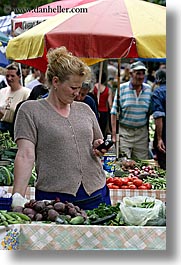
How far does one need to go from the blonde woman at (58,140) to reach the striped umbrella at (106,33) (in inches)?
43.5

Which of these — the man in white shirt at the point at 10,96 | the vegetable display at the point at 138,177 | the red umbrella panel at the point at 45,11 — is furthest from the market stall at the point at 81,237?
the man in white shirt at the point at 10,96

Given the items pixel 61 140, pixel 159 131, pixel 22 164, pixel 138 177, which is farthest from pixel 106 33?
pixel 159 131

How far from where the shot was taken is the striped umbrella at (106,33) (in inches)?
179

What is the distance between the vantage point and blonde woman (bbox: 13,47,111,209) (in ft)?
11.2

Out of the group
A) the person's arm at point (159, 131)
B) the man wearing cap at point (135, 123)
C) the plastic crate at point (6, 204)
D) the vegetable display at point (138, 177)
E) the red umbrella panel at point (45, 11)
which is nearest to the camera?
the plastic crate at point (6, 204)

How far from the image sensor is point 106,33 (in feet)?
15.2

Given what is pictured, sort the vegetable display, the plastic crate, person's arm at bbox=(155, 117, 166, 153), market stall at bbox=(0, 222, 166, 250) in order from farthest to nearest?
person's arm at bbox=(155, 117, 166, 153) < the vegetable display < the plastic crate < market stall at bbox=(0, 222, 166, 250)

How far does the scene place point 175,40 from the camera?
3182 millimetres

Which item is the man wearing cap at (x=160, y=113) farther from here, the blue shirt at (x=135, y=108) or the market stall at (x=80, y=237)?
the market stall at (x=80, y=237)

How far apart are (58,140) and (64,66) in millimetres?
359

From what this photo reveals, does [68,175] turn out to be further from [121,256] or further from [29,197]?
[29,197]

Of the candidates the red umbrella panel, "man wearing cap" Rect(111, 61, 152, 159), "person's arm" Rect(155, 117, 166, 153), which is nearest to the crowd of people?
the red umbrella panel

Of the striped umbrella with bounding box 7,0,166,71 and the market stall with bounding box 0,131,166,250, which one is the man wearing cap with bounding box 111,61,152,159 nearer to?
the striped umbrella with bounding box 7,0,166,71

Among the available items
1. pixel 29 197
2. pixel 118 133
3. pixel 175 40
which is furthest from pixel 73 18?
pixel 118 133
